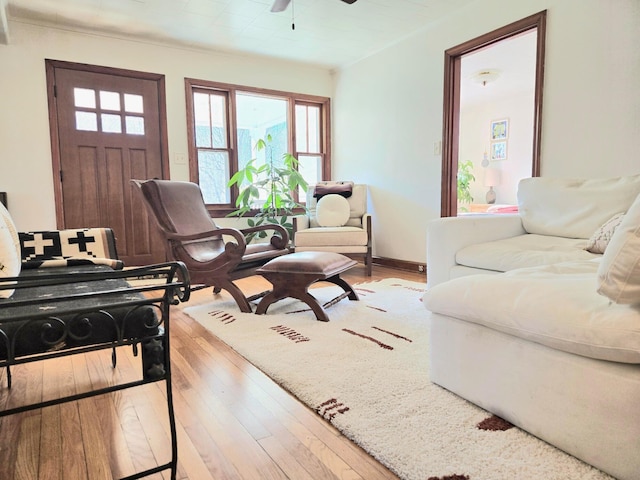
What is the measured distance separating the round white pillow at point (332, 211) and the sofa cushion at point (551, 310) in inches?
104

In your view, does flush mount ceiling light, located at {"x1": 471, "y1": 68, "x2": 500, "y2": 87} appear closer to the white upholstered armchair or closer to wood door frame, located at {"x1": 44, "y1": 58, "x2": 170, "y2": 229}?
the white upholstered armchair

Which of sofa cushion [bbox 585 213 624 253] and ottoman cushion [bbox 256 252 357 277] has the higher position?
sofa cushion [bbox 585 213 624 253]

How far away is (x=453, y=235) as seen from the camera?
8.00ft

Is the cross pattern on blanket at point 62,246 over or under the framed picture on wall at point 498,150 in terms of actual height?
under

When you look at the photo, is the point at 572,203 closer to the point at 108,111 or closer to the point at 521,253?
the point at 521,253

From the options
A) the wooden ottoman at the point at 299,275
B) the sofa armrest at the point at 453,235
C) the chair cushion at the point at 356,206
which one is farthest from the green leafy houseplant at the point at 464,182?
the wooden ottoman at the point at 299,275

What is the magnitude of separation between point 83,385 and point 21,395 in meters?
0.20

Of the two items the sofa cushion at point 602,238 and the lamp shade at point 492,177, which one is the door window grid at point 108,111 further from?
the lamp shade at point 492,177

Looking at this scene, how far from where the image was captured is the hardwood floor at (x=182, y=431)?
41.7 inches

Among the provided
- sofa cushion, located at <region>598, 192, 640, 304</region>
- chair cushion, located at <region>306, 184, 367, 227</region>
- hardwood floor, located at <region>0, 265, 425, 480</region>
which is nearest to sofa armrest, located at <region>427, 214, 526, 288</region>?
hardwood floor, located at <region>0, 265, 425, 480</region>

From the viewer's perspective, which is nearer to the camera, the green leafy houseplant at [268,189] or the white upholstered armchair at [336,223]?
the white upholstered armchair at [336,223]

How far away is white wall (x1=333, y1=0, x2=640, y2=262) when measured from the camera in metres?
2.58

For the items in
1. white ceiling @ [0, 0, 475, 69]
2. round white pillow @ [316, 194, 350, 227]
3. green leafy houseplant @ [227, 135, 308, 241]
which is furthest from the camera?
green leafy houseplant @ [227, 135, 308, 241]

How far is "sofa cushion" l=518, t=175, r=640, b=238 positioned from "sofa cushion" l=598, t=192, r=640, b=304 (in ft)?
5.04
